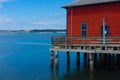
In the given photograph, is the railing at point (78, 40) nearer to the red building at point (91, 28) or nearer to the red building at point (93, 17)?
the red building at point (91, 28)

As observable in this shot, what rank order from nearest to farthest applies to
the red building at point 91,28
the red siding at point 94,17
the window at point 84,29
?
the red building at point 91,28
the red siding at point 94,17
the window at point 84,29

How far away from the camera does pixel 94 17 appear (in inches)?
1182

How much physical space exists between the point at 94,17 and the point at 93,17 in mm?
134

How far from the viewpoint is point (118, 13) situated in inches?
1123

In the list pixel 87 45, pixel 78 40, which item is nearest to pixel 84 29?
pixel 78 40

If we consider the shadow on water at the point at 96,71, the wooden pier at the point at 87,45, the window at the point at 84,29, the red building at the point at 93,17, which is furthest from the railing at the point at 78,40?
the shadow on water at the point at 96,71

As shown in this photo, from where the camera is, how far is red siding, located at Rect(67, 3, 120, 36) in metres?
28.7

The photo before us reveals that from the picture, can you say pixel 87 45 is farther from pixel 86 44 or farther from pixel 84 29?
pixel 84 29

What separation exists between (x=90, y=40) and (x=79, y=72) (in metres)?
4.26

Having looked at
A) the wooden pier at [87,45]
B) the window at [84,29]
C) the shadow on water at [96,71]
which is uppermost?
the window at [84,29]

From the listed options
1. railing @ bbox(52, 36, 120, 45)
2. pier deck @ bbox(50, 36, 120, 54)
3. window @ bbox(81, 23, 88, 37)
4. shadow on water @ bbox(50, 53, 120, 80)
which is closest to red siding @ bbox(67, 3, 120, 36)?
window @ bbox(81, 23, 88, 37)

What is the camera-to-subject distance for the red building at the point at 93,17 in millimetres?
28734

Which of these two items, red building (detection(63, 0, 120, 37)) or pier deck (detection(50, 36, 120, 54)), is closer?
pier deck (detection(50, 36, 120, 54))

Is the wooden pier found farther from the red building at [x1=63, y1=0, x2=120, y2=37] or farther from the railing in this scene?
the red building at [x1=63, y1=0, x2=120, y2=37]
